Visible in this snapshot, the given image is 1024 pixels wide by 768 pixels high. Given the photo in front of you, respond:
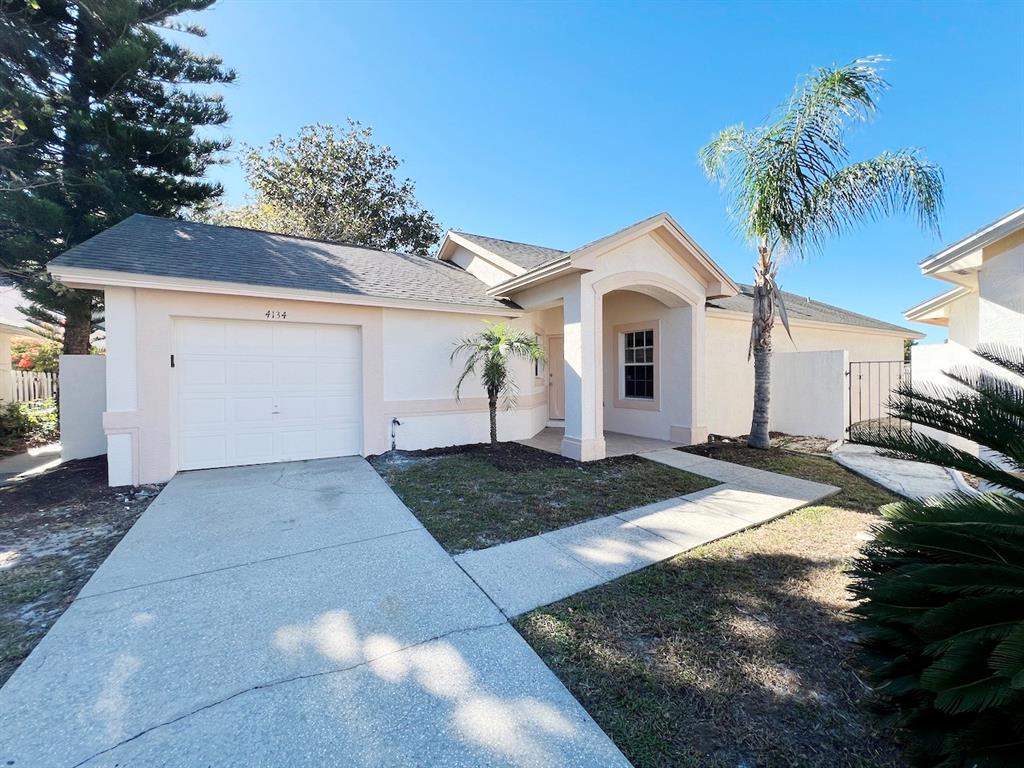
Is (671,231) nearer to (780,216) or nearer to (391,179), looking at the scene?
(780,216)

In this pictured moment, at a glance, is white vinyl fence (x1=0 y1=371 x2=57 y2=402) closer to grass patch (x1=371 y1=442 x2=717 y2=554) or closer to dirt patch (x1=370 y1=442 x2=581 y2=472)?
dirt patch (x1=370 y1=442 x2=581 y2=472)

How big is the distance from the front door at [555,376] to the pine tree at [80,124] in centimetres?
1227

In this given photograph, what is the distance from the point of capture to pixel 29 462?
8875 mm

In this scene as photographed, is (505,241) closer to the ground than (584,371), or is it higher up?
higher up

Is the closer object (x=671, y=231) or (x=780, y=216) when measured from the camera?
(x=780, y=216)

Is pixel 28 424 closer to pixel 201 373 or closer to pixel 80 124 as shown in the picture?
pixel 80 124

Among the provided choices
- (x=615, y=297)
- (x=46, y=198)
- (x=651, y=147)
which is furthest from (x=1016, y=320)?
(x=46, y=198)

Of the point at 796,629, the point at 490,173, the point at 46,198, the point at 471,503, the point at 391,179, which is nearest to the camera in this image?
the point at 796,629

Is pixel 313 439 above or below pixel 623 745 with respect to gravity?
above

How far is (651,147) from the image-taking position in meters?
13.2

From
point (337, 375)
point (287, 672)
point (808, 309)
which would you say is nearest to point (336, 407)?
point (337, 375)

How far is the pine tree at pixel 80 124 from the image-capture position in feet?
33.3

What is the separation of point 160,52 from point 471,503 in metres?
15.9

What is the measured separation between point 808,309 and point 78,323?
78.4ft
